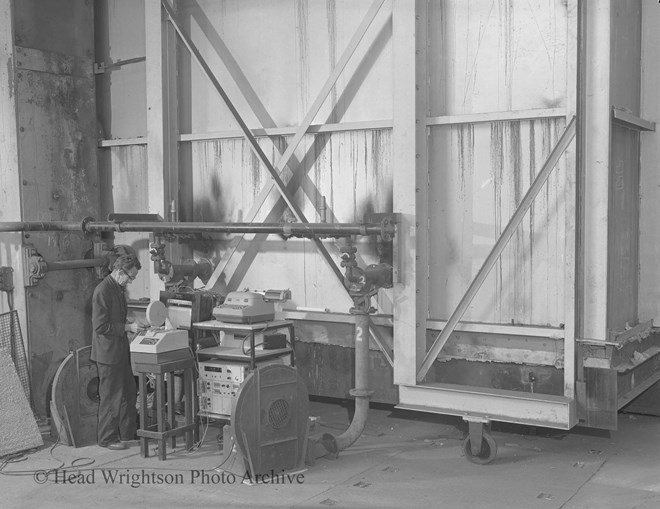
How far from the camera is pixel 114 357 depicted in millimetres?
6988

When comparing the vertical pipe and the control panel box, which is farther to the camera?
the control panel box

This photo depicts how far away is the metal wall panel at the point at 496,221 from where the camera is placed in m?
6.38

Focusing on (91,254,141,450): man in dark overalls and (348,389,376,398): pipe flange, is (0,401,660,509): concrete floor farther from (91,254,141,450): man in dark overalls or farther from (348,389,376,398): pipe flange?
(348,389,376,398): pipe flange

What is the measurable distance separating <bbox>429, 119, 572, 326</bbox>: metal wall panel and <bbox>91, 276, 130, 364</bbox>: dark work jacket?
2.66m

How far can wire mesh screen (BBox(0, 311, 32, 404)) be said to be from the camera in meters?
7.85

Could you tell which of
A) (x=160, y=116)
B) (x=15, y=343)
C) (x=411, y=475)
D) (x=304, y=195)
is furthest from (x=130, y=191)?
(x=411, y=475)

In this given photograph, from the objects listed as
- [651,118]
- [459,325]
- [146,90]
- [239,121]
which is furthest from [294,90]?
[651,118]

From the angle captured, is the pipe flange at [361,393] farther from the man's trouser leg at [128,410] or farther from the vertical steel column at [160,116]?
the vertical steel column at [160,116]

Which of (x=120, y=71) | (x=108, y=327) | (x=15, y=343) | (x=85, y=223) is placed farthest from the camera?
(x=120, y=71)

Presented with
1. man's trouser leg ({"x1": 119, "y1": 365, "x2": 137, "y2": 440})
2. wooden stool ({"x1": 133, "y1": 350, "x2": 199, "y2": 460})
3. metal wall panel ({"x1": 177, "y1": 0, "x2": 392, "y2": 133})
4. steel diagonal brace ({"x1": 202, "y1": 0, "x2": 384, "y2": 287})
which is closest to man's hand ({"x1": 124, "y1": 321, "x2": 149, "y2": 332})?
man's trouser leg ({"x1": 119, "y1": 365, "x2": 137, "y2": 440})

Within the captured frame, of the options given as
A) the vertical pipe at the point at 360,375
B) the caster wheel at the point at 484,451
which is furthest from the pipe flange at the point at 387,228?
the caster wheel at the point at 484,451

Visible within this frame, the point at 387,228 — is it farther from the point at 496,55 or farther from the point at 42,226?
the point at 42,226

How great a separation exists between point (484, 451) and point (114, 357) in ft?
10.3

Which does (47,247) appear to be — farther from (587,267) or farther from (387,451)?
(587,267)
